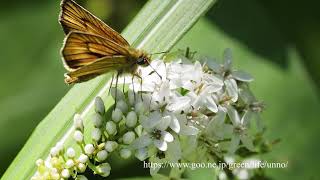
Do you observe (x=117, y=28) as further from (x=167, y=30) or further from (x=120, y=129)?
(x=120, y=129)

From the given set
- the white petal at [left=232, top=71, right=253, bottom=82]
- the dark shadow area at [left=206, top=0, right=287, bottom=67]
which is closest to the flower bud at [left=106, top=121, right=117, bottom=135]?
the white petal at [left=232, top=71, right=253, bottom=82]

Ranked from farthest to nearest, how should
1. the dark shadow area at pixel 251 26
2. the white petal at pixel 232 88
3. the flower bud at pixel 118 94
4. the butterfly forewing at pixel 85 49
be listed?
1. the dark shadow area at pixel 251 26
2. the white petal at pixel 232 88
3. the flower bud at pixel 118 94
4. the butterfly forewing at pixel 85 49

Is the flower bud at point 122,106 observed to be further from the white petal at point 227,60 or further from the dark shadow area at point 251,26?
the dark shadow area at point 251,26

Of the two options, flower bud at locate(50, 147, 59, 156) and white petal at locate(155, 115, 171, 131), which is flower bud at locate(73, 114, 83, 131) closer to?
flower bud at locate(50, 147, 59, 156)

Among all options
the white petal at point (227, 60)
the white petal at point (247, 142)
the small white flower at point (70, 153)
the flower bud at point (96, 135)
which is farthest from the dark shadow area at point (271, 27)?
the small white flower at point (70, 153)

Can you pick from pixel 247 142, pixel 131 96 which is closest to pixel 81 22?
pixel 131 96

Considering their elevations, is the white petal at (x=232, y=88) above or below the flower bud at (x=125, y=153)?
above
